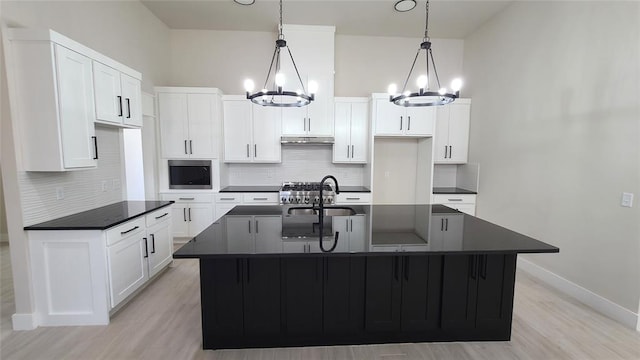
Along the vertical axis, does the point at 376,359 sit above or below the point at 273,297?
below

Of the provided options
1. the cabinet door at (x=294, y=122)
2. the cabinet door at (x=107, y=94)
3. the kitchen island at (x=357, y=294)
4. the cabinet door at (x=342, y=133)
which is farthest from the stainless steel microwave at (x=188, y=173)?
the kitchen island at (x=357, y=294)

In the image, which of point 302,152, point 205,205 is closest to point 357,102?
point 302,152

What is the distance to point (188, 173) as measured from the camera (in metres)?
4.39

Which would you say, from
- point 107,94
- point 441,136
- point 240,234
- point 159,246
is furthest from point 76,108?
point 441,136

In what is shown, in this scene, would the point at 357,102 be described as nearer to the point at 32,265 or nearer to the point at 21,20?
the point at 21,20

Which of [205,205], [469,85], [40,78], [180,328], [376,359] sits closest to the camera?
[376,359]

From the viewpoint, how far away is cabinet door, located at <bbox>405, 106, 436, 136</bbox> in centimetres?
447

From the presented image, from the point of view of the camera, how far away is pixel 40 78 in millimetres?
2180

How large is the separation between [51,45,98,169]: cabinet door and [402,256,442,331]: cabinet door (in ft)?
9.45

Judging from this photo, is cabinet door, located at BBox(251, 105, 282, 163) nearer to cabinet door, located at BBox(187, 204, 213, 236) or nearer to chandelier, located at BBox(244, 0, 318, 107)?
chandelier, located at BBox(244, 0, 318, 107)

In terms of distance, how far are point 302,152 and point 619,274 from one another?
410 centimetres

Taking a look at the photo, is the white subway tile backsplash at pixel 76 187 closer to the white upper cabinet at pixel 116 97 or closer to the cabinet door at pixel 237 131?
the white upper cabinet at pixel 116 97

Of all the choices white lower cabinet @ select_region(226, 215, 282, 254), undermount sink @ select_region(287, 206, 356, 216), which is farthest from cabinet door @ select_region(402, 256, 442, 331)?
white lower cabinet @ select_region(226, 215, 282, 254)

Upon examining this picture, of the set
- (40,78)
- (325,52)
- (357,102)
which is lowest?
(40,78)
